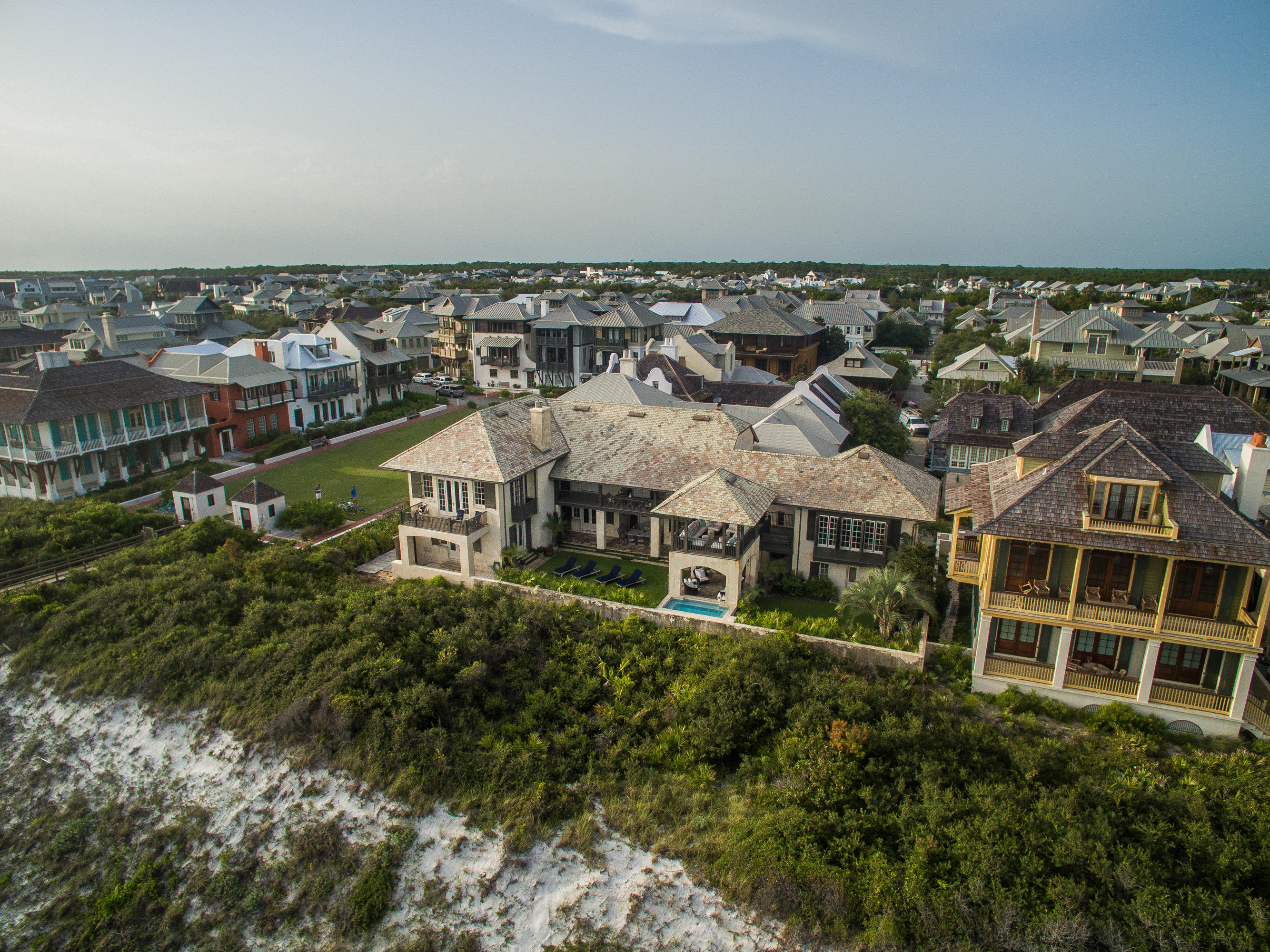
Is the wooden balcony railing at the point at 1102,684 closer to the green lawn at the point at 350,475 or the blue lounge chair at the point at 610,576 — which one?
the blue lounge chair at the point at 610,576

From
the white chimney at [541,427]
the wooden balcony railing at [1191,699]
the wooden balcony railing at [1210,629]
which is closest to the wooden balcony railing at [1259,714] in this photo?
the wooden balcony railing at [1191,699]

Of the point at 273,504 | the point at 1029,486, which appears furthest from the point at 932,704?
the point at 273,504

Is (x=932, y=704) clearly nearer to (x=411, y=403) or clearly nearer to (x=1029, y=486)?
(x=1029, y=486)

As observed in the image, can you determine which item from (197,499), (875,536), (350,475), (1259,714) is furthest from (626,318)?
(1259,714)

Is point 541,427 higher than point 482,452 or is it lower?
higher

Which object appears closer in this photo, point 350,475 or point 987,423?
point 987,423

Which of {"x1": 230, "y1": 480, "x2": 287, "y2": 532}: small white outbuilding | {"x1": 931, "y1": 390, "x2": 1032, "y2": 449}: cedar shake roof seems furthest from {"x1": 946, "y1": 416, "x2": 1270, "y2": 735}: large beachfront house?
{"x1": 230, "y1": 480, "x2": 287, "y2": 532}: small white outbuilding

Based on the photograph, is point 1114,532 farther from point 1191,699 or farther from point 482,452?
point 482,452
